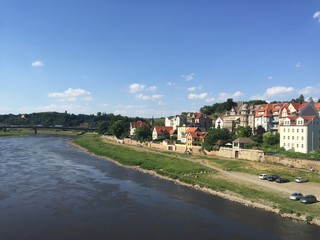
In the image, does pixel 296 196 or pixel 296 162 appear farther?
pixel 296 162

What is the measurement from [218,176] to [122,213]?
21.2m

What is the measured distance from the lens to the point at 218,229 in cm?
3050

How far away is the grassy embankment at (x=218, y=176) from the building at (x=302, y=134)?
10.4m

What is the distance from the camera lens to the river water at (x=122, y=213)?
95.4 ft

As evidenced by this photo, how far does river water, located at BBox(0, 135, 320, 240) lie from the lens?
95.4 ft

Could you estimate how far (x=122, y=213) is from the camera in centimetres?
3481

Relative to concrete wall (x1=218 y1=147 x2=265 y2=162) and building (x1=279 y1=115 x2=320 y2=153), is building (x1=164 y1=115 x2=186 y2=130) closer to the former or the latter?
concrete wall (x1=218 y1=147 x2=265 y2=162)

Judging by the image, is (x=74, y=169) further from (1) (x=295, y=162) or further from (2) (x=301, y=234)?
(2) (x=301, y=234)

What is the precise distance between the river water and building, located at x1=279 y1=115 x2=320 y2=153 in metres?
26.5

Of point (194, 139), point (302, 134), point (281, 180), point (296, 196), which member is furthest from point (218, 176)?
point (194, 139)

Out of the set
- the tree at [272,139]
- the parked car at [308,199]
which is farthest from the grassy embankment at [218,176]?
the tree at [272,139]

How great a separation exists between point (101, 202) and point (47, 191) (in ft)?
29.3

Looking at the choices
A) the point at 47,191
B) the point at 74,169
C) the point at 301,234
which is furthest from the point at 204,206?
the point at 74,169

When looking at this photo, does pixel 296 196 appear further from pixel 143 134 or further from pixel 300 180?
pixel 143 134
